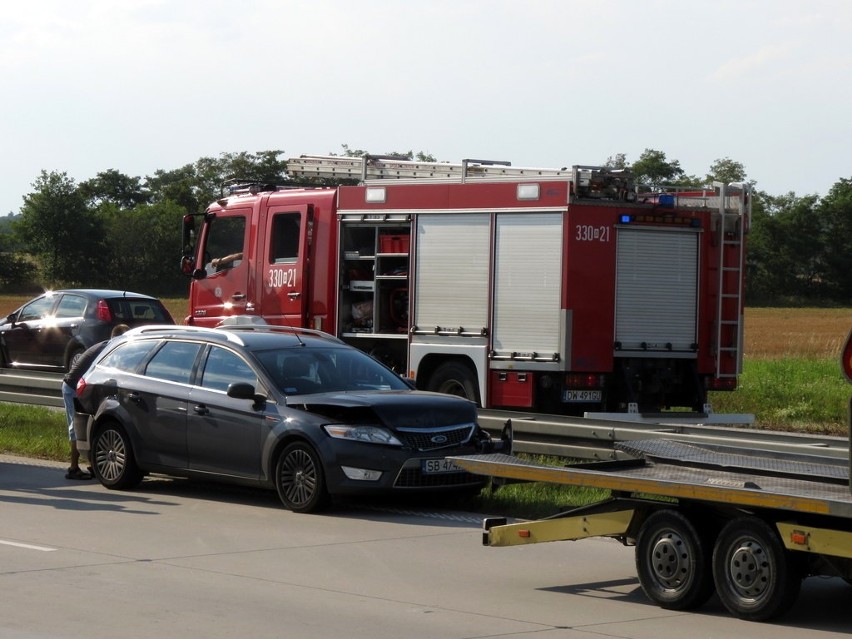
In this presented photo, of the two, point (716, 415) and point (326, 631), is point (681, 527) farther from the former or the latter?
point (716, 415)

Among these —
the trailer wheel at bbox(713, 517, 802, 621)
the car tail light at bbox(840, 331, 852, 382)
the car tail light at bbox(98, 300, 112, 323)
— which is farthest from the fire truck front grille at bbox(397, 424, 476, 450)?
the car tail light at bbox(98, 300, 112, 323)

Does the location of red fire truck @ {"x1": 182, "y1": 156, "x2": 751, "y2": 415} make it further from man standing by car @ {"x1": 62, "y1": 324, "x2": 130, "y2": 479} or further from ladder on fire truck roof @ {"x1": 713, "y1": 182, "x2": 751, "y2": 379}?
man standing by car @ {"x1": 62, "y1": 324, "x2": 130, "y2": 479}

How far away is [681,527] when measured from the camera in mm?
8227

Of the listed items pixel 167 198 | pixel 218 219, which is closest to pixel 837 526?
pixel 218 219

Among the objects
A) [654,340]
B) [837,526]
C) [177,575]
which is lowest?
[177,575]

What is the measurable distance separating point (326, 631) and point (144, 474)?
6.55 m

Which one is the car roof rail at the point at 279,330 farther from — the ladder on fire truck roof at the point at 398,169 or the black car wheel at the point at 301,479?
the ladder on fire truck roof at the point at 398,169

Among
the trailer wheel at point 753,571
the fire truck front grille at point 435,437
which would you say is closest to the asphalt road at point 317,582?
the trailer wheel at point 753,571

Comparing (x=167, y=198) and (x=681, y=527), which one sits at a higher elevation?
(x=167, y=198)

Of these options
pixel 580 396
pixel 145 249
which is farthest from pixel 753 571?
pixel 145 249

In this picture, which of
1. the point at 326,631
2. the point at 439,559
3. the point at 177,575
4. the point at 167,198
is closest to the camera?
the point at 326,631

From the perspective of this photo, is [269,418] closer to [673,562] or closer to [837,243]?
[673,562]

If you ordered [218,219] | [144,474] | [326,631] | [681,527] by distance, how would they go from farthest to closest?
[218,219]
[144,474]
[681,527]
[326,631]

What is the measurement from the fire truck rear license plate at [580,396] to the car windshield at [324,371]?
3.17 meters
